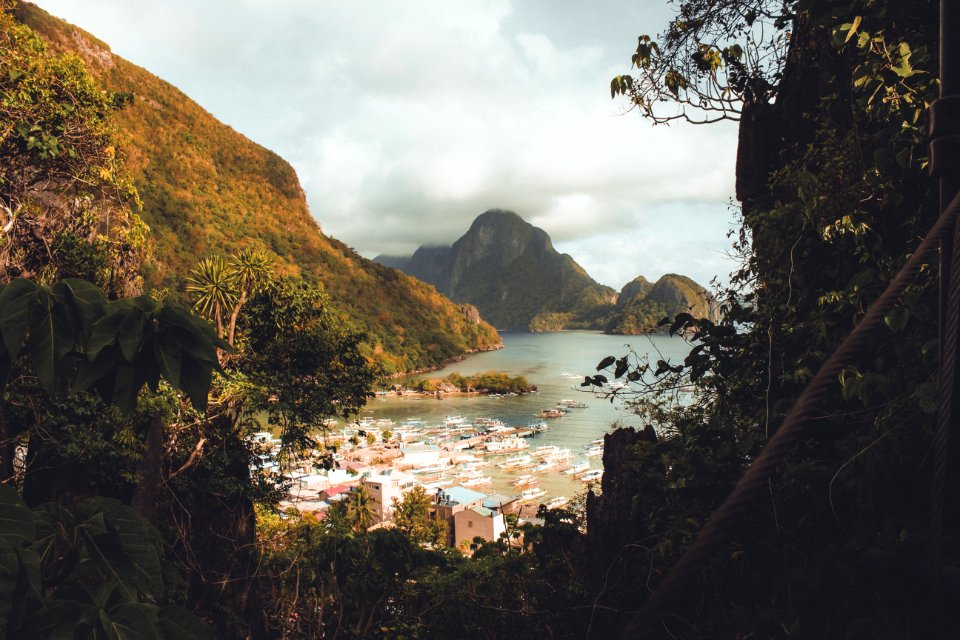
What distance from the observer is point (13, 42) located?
17.4ft

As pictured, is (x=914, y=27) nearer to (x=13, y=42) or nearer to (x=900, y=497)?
(x=900, y=497)

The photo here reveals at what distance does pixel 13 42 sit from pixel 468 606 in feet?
23.0

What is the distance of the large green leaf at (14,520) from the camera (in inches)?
28.7

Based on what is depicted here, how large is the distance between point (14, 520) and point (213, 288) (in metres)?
6.26

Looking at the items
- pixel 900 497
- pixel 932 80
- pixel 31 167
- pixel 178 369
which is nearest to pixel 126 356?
pixel 178 369

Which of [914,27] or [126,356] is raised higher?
[914,27]

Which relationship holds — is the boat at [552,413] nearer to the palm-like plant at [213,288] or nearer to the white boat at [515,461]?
the white boat at [515,461]

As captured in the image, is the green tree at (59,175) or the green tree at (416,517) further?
the green tree at (416,517)

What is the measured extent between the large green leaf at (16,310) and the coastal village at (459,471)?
12859 millimetres

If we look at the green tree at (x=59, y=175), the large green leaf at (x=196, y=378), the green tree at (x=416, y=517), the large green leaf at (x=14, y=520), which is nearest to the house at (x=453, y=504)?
the green tree at (x=416, y=517)

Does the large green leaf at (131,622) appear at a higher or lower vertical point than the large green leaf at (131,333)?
lower

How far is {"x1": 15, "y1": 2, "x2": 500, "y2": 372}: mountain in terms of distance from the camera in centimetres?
3903

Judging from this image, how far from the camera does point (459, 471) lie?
28906 millimetres

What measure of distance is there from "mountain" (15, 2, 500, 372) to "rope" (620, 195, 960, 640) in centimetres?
3053
